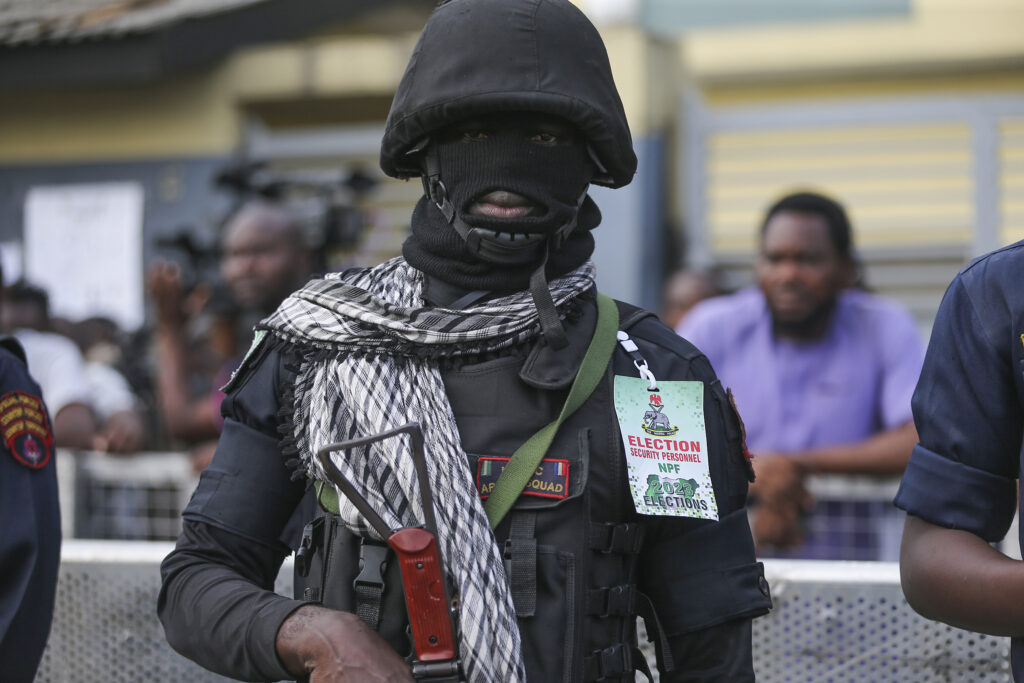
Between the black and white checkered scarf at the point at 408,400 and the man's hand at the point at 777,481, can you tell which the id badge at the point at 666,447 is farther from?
the man's hand at the point at 777,481

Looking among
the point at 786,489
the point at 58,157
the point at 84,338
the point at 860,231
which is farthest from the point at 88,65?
the point at 786,489

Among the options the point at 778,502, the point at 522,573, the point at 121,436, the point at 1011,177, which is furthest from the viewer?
the point at 1011,177

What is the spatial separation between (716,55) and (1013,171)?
77.2 inches

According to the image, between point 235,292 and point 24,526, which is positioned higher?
point 235,292

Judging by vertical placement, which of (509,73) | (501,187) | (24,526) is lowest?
(24,526)

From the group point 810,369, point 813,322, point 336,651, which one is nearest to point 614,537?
point 336,651

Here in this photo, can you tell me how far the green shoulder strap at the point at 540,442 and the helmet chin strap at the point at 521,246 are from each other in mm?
65

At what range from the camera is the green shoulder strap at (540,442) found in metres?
2.13

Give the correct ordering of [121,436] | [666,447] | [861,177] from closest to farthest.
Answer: [666,447] < [121,436] < [861,177]

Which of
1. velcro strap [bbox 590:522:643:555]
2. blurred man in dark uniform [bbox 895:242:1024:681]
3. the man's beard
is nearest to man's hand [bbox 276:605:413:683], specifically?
velcro strap [bbox 590:522:643:555]

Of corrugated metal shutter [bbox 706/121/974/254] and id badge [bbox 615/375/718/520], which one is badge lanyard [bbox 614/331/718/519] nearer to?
id badge [bbox 615/375/718/520]

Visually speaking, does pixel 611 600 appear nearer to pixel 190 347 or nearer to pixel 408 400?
pixel 408 400

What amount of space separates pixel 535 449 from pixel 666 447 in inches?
9.0

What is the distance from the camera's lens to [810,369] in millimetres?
4785
